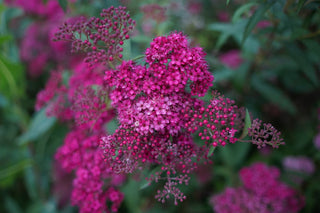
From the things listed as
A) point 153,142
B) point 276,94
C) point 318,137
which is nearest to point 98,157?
point 153,142

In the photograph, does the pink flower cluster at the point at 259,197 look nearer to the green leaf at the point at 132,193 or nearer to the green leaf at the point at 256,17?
the green leaf at the point at 132,193

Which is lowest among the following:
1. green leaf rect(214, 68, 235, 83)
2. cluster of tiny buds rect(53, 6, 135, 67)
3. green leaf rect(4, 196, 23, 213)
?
green leaf rect(4, 196, 23, 213)

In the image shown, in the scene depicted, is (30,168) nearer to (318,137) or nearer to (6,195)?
(6,195)

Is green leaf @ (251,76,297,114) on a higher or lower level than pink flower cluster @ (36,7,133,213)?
lower

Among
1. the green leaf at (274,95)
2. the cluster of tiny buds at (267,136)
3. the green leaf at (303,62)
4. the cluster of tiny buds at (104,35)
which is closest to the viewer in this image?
the cluster of tiny buds at (267,136)

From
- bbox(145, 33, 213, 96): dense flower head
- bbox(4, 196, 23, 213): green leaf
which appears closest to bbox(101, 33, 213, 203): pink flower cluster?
bbox(145, 33, 213, 96): dense flower head

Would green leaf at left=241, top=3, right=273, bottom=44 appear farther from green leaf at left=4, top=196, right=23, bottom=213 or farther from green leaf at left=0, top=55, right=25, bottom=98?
green leaf at left=4, top=196, right=23, bottom=213

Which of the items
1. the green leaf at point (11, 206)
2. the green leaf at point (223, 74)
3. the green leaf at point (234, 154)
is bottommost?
the green leaf at point (11, 206)

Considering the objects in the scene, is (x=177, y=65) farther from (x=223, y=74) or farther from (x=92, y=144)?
(x=223, y=74)

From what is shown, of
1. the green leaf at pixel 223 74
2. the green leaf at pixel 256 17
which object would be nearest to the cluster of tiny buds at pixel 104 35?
the green leaf at pixel 256 17
